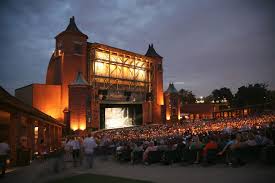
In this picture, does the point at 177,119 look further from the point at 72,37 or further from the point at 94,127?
the point at 72,37

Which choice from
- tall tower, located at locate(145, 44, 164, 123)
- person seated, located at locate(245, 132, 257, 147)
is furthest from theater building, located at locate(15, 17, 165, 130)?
person seated, located at locate(245, 132, 257, 147)

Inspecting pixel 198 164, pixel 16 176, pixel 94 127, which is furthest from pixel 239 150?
pixel 94 127

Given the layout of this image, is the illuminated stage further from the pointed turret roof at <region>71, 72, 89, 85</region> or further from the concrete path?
the concrete path

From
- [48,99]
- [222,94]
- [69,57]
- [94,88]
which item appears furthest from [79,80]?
[222,94]

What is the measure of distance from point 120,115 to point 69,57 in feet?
44.4

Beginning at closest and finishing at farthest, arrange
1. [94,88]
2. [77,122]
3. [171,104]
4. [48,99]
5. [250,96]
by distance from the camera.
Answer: [77,122] → [48,99] → [94,88] → [171,104] → [250,96]

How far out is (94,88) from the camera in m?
43.1

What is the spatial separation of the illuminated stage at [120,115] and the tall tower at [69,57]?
721 cm

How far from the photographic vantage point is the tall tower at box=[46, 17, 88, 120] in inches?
1634

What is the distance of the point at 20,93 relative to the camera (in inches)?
1677

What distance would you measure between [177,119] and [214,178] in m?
46.9

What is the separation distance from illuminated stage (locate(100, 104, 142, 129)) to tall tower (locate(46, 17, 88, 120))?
721 cm

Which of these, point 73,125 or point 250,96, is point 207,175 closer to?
point 73,125

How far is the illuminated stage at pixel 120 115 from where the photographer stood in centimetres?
4603
